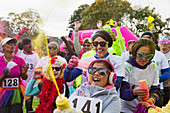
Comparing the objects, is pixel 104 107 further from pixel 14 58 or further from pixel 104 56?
pixel 14 58

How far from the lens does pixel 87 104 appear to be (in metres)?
2.61

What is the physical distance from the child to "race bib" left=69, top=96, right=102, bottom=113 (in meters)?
0.05

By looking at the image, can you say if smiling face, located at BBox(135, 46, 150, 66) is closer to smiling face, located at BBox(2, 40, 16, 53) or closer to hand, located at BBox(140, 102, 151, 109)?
hand, located at BBox(140, 102, 151, 109)

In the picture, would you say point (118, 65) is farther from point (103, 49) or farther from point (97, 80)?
point (97, 80)

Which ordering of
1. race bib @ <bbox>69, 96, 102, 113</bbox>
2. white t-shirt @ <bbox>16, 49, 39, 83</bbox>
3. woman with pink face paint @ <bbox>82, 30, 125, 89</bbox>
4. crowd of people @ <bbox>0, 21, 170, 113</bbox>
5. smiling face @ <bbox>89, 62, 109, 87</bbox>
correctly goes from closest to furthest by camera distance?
race bib @ <bbox>69, 96, 102, 113</bbox>
crowd of people @ <bbox>0, 21, 170, 113</bbox>
smiling face @ <bbox>89, 62, 109, 87</bbox>
woman with pink face paint @ <bbox>82, 30, 125, 89</bbox>
white t-shirt @ <bbox>16, 49, 39, 83</bbox>

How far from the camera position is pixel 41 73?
4.21 m

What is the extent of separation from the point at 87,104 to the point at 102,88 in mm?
245

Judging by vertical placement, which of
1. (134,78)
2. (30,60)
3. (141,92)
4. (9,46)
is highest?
(9,46)

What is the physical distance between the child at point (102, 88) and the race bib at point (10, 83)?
92.7 inches

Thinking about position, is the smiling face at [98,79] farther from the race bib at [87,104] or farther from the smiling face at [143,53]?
the smiling face at [143,53]

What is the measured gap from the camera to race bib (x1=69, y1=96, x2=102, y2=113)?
2562 millimetres

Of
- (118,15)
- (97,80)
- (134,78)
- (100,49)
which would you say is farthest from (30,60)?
(118,15)

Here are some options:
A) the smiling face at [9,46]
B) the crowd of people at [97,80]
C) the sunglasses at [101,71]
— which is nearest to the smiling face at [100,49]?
the crowd of people at [97,80]

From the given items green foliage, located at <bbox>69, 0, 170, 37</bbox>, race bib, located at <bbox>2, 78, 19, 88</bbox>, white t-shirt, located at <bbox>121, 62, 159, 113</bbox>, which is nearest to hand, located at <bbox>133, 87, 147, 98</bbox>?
white t-shirt, located at <bbox>121, 62, 159, 113</bbox>
